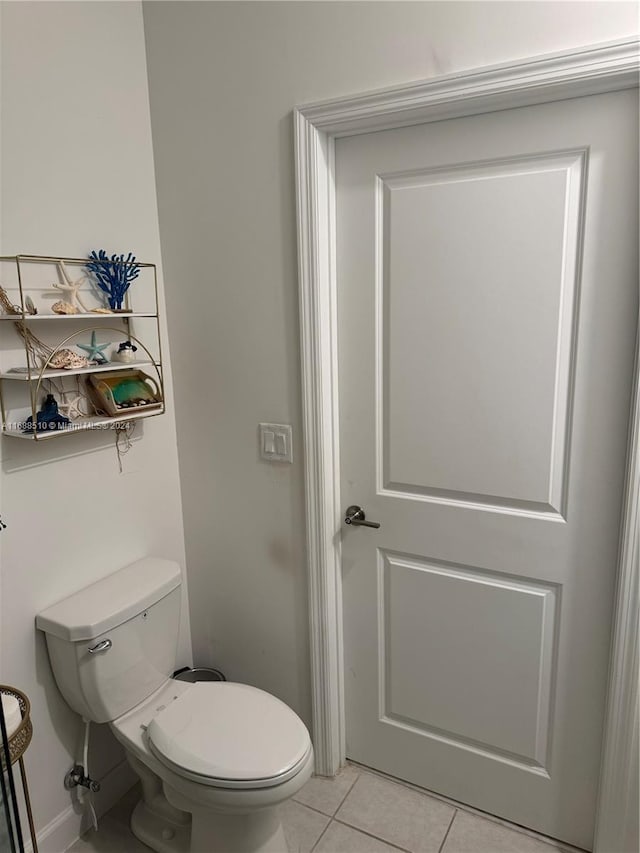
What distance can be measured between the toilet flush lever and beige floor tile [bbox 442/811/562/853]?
1.10 m

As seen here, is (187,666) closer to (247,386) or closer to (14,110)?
(247,386)

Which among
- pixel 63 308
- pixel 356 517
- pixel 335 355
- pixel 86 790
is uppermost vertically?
pixel 63 308

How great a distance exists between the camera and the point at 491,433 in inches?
62.1

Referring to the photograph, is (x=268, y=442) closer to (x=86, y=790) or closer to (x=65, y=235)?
(x=65, y=235)

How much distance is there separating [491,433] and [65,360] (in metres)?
1.12

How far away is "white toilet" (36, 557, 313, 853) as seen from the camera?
1.46m

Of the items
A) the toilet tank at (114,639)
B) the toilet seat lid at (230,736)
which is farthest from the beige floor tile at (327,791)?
the toilet tank at (114,639)

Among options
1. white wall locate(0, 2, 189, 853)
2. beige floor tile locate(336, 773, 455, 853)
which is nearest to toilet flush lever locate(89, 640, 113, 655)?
white wall locate(0, 2, 189, 853)

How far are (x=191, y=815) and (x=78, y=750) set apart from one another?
0.38 m

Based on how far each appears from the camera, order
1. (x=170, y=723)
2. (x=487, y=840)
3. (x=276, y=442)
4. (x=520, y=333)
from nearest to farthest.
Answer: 1. (x=520, y=333)
2. (x=170, y=723)
3. (x=487, y=840)
4. (x=276, y=442)

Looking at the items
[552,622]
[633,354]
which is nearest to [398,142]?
[633,354]

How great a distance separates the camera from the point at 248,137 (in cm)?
168

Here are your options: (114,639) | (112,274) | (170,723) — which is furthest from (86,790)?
(112,274)

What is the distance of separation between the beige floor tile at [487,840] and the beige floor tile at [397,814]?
0.11ft
